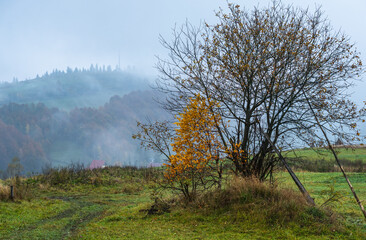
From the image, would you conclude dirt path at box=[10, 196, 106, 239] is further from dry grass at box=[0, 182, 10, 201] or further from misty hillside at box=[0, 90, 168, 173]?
misty hillside at box=[0, 90, 168, 173]

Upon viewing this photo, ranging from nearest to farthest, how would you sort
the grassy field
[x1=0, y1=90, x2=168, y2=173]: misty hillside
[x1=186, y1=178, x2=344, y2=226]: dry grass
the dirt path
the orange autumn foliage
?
the grassy field < [x1=186, y1=178, x2=344, y2=226]: dry grass < the dirt path < the orange autumn foliage < [x1=0, y1=90, x2=168, y2=173]: misty hillside

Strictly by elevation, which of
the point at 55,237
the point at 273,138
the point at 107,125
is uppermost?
the point at 107,125

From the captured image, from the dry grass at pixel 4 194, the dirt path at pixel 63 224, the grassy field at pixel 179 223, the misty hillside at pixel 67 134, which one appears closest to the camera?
the grassy field at pixel 179 223

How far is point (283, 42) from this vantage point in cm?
1127

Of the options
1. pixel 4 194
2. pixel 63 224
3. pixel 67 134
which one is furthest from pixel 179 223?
pixel 67 134

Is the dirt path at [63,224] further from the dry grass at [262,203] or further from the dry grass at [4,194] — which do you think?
the dry grass at [262,203]

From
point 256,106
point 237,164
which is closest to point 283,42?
point 256,106

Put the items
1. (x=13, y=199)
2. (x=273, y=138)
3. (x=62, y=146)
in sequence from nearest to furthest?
(x=273, y=138) < (x=13, y=199) < (x=62, y=146)

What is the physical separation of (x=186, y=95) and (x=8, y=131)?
152 m

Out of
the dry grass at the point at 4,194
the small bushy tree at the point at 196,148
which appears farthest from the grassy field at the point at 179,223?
the small bushy tree at the point at 196,148

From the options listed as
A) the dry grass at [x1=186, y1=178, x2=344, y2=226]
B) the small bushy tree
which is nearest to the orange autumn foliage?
the small bushy tree

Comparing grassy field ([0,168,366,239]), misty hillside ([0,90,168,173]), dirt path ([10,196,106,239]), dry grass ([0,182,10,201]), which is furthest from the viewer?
misty hillside ([0,90,168,173])

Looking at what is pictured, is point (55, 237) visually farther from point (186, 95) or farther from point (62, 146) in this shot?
point (62, 146)

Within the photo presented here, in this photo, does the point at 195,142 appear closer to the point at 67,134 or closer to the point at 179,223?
the point at 179,223
